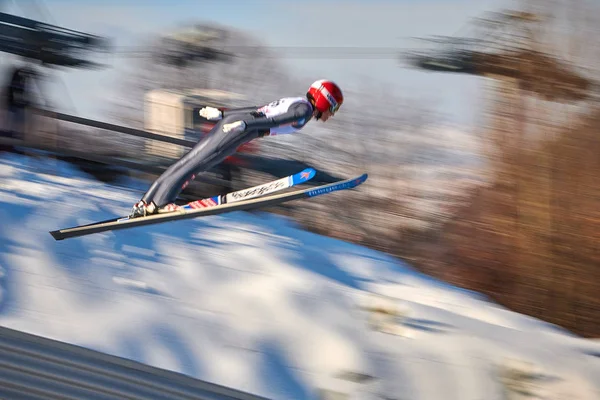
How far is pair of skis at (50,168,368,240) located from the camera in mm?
4395

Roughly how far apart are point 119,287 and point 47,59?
204cm

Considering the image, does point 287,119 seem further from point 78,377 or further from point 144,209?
point 78,377

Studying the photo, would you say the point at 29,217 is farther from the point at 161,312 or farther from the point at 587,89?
the point at 587,89

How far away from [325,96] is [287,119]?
0.77 ft

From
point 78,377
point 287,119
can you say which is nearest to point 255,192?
point 287,119

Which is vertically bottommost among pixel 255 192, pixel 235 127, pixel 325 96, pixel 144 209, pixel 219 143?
pixel 144 209

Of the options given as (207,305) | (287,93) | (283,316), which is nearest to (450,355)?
(283,316)

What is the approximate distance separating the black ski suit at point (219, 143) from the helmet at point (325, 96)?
5 cm

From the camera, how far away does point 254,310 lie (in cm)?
532

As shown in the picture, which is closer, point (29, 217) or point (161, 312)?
point (161, 312)

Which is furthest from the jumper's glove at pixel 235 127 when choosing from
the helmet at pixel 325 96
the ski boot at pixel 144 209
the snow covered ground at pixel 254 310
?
the snow covered ground at pixel 254 310

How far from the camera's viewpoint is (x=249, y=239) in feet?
20.4

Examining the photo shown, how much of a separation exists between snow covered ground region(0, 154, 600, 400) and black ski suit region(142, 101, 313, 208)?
1001 millimetres

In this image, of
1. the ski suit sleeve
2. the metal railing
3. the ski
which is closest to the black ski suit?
the ski suit sleeve
